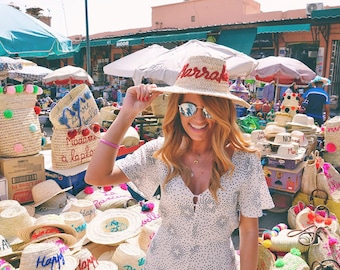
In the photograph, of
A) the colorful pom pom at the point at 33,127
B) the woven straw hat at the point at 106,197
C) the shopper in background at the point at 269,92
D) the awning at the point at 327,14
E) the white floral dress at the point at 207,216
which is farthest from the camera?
the shopper in background at the point at 269,92

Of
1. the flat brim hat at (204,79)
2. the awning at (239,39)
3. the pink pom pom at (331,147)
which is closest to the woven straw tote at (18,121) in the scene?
the flat brim hat at (204,79)

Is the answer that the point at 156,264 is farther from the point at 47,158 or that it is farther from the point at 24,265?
the point at 47,158

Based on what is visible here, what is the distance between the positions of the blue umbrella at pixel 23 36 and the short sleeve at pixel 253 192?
2948mm

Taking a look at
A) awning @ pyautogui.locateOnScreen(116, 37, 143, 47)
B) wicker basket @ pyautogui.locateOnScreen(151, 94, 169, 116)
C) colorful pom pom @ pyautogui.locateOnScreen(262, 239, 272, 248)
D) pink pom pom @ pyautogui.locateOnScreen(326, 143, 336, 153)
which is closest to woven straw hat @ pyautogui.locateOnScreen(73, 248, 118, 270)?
colorful pom pom @ pyautogui.locateOnScreen(262, 239, 272, 248)

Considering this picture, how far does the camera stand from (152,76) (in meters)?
6.30

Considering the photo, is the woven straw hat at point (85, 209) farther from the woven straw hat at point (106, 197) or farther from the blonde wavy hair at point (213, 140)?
the blonde wavy hair at point (213, 140)

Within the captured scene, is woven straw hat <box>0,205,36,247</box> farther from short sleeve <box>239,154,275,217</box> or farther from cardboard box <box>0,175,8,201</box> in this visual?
short sleeve <box>239,154,275,217</box>

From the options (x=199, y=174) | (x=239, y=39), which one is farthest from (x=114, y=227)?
(x=239, y=39)

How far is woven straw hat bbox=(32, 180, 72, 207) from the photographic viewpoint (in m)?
3.12

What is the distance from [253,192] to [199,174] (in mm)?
223

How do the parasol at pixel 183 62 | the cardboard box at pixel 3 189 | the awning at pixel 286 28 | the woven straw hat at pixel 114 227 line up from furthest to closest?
the awning at pixel 286 28 → the parasol at pixel 183 62 → the cardboard box at pixel 3 189 → the woven straw hat at pixel 114 227

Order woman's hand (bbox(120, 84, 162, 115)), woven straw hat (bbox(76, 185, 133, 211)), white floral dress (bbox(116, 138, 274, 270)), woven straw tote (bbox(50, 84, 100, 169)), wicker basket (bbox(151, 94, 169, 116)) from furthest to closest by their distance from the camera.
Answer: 1. wicker basket (bbox(151, 94, 169, 116))
2. woven straw tote (bbox(50, 84, 100, 169))
3. woven straw hat (bbox(76, 185, 133, 211))
4. woman's hand (bbox(120, 84, 162, 115))
5. white floral dress (bbox(116, 138, 274, 270))

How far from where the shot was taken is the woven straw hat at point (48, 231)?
7.66 feet

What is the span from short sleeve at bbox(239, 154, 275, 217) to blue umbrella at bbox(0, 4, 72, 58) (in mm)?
2948
